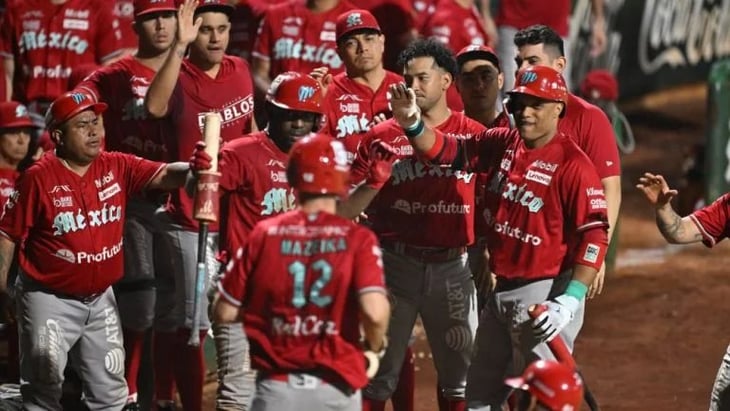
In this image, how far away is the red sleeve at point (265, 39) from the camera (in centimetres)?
1005

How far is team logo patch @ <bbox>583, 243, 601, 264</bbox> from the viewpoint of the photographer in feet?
23.0

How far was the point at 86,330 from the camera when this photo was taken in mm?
7762

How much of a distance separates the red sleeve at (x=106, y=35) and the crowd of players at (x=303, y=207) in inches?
34.2

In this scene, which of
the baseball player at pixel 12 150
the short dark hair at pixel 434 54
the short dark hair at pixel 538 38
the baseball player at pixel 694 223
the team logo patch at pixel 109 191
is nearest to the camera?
the baseball player at pixel 694 223

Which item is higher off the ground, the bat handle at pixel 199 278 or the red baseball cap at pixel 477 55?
the red baseball cap at pixel 477 55

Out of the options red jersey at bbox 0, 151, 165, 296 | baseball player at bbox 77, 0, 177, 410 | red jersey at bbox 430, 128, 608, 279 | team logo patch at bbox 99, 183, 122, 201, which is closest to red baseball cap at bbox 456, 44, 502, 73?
red jersey at bbox 430, 128, 608, 279

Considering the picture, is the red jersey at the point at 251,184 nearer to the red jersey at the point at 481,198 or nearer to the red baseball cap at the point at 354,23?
the red jersey at the point at 481,198

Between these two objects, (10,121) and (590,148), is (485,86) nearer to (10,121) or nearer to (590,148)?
(590,148)

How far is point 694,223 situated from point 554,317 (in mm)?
1174

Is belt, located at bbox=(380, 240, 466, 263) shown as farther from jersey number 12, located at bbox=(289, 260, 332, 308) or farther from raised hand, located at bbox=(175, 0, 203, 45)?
jersey number 12, located at bbox=(289, 260, 332, 308)

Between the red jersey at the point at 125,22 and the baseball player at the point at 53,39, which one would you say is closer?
the baseball player at the point at 53,39

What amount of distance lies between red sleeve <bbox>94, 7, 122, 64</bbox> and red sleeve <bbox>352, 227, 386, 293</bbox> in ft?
16.5

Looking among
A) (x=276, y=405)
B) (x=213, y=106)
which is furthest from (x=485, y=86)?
(x=276, y=405)

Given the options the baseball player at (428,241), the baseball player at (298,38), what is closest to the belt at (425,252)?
the baseball player at (428,241)
